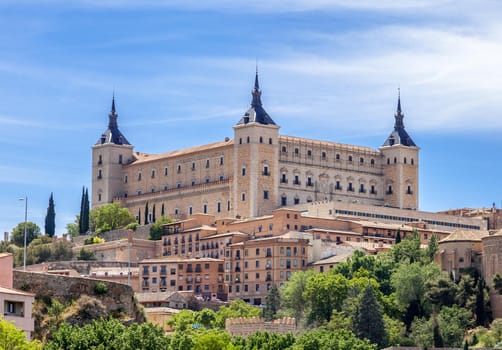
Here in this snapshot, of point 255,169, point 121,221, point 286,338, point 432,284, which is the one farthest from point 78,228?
point 286,338

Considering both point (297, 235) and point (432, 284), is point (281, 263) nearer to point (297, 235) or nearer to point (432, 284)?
point (297, 235)

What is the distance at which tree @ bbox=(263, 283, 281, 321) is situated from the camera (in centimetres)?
11444

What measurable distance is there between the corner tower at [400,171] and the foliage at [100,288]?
107 meters

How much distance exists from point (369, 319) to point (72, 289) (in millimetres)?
56618

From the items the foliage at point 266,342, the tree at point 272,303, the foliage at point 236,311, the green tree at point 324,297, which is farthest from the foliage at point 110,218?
the foliage at point 266,342

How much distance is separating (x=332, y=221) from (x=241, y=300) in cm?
1982

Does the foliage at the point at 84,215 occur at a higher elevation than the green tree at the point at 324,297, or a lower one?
higher

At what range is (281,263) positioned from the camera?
12850 centimetres

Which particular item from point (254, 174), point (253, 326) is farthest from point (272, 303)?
point (254, 174)

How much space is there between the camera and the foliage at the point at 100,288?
160 feet

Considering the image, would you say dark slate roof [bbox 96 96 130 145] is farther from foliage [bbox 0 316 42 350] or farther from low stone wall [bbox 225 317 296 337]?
foliage [bbox 0 316 42 350]

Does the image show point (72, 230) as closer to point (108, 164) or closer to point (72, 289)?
point (108, 164)

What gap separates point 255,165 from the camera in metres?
146

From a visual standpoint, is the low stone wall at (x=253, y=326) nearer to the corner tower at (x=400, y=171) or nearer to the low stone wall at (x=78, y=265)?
the low stone wall at (x=78, y=265)
